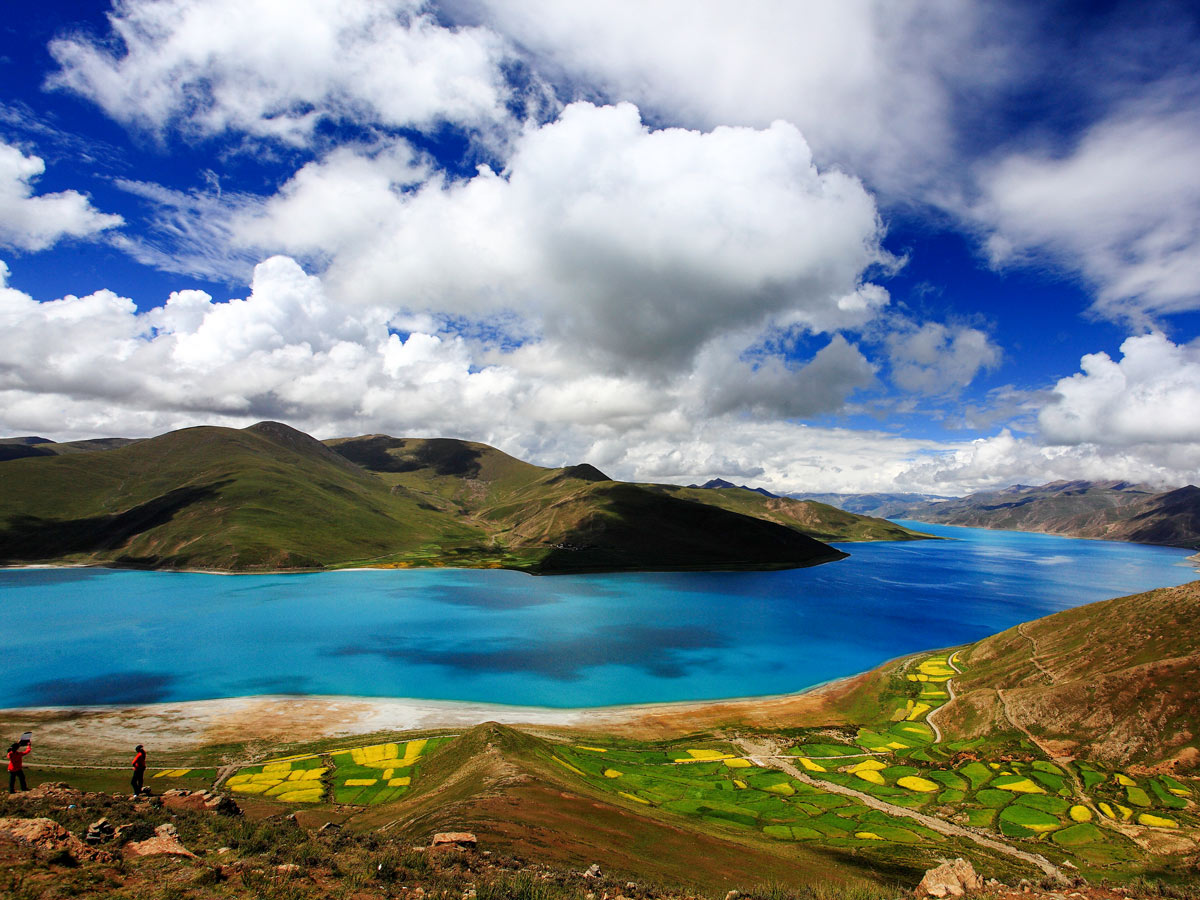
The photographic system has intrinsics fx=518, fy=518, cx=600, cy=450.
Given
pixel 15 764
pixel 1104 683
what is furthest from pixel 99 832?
pixel 1104 683

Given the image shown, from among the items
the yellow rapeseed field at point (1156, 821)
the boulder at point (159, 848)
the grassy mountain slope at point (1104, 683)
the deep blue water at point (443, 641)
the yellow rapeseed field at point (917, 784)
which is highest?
the boulder at point (159, 848)

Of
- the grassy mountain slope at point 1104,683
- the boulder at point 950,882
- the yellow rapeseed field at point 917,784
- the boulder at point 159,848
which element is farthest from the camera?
the grassy mountain slope at point 1104,683

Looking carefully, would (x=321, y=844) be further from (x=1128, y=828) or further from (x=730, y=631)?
(x=730, y=631)

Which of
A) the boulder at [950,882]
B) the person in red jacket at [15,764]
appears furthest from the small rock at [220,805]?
the boulder at [950,882]

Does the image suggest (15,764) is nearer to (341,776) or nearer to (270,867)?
(341,776)

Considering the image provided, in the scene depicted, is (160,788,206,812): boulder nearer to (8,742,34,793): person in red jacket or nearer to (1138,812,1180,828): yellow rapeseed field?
(8,742,34,793): person in red jacket

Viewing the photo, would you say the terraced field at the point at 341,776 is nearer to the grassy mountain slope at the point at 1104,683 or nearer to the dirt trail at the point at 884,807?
the dirt trail at the point at 884,807

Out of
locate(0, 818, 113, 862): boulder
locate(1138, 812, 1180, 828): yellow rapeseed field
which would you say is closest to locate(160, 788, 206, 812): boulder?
locate(0, 818, 113, 862): boulder

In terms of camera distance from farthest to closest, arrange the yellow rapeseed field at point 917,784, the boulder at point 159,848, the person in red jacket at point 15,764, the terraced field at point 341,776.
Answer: the yellow rapeseed field at point 917,784, the terraced field at point 341,776, the person in red jacket at point 15,764, the boulder at point 159,848
